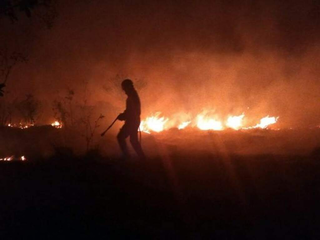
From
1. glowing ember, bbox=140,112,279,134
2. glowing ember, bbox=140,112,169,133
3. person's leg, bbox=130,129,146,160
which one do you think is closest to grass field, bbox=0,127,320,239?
person's leg, bbox=130,129,146,160

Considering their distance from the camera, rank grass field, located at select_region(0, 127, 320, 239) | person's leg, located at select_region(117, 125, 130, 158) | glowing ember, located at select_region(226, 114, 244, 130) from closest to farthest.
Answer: grass field, located at select_region(0, 127, 320, 239) → person's leg, located at select_region(117, 125, 130, 158) → glowing ember, located at select_region(226, 114, 244, 130)

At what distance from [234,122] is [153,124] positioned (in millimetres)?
3615

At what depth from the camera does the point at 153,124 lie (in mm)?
16531

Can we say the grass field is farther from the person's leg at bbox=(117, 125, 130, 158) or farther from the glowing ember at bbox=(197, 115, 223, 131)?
the glowing ember at bbox=(197, 115, 223, 131)

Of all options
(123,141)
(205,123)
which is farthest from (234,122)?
(123,141)

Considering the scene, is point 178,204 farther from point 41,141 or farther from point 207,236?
point 41,141

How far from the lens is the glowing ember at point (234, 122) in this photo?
56.9 ft

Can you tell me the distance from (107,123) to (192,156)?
6974 millimetres

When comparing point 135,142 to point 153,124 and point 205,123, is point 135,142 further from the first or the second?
point 205,123

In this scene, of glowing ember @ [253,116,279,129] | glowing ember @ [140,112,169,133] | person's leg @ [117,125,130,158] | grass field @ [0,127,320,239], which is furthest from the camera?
glowing ember @ [253,116,279,129]

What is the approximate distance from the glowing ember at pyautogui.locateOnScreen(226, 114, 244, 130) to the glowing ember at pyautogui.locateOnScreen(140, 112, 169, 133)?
105 inches

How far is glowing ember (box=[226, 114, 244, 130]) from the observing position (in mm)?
17344

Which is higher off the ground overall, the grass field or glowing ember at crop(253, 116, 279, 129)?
glowing ember at crop(253, 116, 279, 129)

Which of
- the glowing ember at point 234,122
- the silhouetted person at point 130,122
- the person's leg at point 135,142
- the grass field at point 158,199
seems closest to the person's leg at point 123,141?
the silhouetted person at point 130,122
